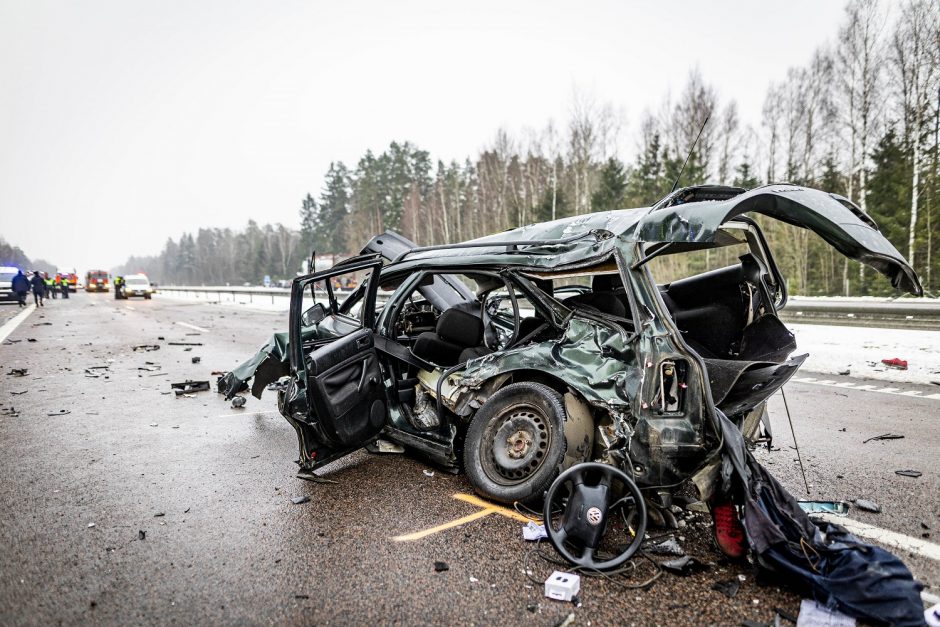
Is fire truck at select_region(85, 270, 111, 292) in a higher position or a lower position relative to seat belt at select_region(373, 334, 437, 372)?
higher

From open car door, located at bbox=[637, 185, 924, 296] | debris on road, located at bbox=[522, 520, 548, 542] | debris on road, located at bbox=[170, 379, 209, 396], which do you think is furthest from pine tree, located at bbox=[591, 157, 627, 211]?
debris on road, located at bbox=[522, 520, 548, 542]

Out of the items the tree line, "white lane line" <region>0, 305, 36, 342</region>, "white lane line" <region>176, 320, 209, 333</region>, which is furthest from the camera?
the tree line


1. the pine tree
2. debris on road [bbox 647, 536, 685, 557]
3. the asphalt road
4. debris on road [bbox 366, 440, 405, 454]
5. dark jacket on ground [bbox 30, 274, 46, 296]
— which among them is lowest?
the asphalt road

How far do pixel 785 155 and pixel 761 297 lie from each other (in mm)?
33078

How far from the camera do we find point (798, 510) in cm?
285

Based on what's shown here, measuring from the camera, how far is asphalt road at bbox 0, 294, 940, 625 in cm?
260

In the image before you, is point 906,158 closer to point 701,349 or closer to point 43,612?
point 701,349

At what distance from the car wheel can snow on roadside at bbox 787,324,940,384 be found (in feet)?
14.9

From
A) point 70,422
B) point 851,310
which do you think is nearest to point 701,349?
point 70,422

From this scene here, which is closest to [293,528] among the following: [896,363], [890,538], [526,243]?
[526,243]

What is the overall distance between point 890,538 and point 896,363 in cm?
653

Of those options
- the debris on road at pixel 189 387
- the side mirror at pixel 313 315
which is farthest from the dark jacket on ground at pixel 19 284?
the side mirror at pixel 313 315

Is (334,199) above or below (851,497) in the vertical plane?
above

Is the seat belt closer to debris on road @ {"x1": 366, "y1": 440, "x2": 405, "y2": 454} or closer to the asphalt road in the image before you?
debris on road @ {"x1": 366, "y1": 440, "x2": 405, "y2": 454}
